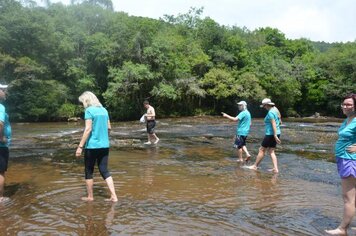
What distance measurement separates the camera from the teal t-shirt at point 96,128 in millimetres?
6602

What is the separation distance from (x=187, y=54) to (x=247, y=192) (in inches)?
1687

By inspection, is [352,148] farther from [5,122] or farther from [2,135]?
[5,122]

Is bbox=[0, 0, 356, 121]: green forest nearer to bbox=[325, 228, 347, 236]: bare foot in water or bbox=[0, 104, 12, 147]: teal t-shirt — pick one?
bbox=[0, 104, 12, 147]: teal t-shirt

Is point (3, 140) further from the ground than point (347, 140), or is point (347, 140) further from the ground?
point (347, 140)

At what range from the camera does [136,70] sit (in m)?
38.8

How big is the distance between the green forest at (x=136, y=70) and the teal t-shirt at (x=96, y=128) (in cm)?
2948

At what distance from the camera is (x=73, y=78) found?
Result: 41.5 m

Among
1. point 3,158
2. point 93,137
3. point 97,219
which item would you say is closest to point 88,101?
point 93,137

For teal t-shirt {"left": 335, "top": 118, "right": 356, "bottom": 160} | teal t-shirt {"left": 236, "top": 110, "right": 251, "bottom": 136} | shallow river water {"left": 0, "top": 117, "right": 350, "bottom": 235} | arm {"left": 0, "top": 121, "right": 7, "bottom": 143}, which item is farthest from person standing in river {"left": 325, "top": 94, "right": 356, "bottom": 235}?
teal t-shirt {"left": 236, "top": 110, "right": 251, "bottom": 136}

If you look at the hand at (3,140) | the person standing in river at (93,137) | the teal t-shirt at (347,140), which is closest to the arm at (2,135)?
the hand at (3,140)

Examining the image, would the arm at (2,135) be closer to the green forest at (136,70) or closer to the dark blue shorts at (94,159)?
the dark blue shorts at (94,159)

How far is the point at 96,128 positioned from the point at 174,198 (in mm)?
1990

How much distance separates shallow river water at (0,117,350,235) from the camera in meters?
5.58

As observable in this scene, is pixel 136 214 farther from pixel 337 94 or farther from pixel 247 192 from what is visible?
pixel 337 94
